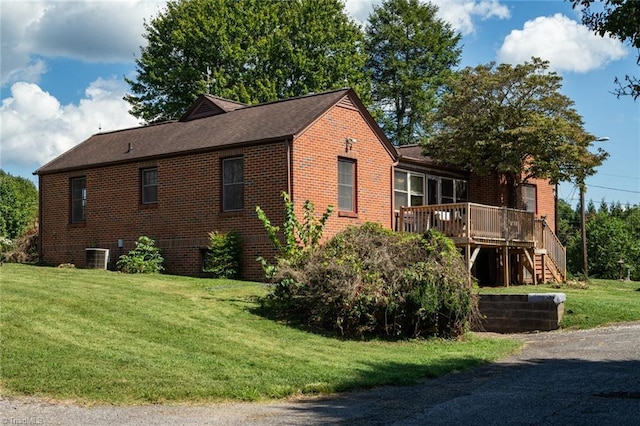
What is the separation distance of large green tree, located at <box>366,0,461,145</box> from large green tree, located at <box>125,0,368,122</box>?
19.6 ft

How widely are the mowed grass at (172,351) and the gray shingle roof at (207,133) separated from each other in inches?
254

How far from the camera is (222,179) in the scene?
863 inches

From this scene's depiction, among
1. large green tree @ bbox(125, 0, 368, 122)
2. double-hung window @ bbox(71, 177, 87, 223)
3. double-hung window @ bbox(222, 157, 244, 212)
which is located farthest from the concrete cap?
large green tree @ bbox(125, 0, 368, 122)

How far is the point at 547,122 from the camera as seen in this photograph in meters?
25.4

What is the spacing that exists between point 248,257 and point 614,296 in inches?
444

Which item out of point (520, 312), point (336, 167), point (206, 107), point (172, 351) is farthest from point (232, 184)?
point (172, 351)

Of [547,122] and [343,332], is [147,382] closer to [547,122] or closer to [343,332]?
[343,332]

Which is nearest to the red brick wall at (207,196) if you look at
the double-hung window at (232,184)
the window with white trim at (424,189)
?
the double-hung window at (232,184)

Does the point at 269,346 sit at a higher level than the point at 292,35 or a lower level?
lower

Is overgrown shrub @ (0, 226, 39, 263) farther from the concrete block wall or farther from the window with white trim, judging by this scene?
the concrete block wall

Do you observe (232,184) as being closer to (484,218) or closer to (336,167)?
(336,167)

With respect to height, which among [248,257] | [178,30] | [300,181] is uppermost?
[178,30]

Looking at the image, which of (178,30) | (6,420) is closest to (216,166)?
(6,420)

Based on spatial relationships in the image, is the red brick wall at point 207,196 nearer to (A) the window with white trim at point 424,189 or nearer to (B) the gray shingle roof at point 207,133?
(B) the gray shingle roof at point 207,133
